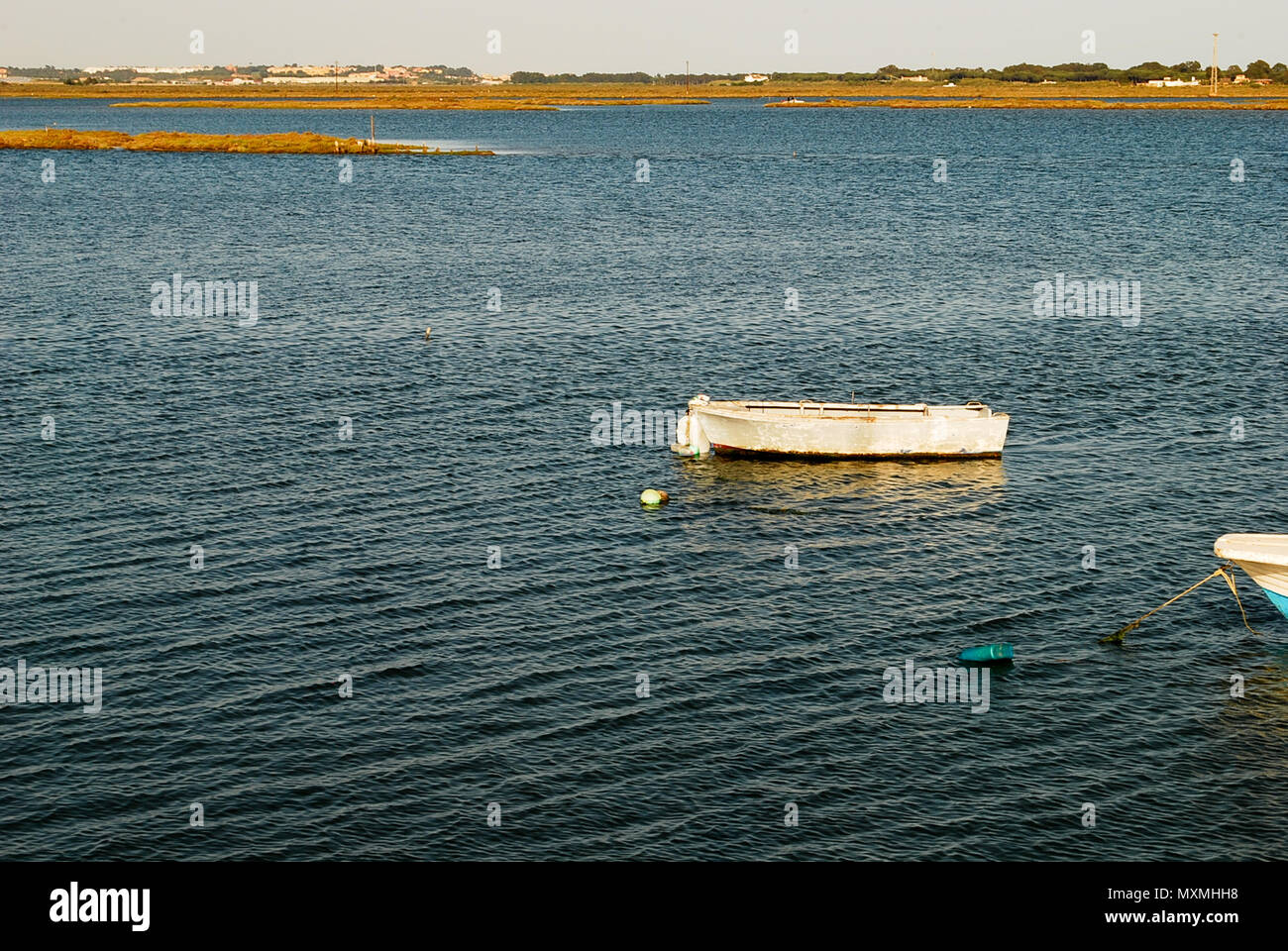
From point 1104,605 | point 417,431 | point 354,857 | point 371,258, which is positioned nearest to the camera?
point 354,857

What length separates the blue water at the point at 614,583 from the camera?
39.2 metres

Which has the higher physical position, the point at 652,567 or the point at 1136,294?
the point at 1136,294

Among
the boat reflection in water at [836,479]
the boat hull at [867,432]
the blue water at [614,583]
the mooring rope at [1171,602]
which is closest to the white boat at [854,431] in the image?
the boat hull at [867,432]

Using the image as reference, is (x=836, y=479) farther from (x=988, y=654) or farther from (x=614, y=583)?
(x=988, y=654)

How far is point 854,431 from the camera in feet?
225

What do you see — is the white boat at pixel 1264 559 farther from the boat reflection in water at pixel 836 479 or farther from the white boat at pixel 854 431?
the white boat at pixel 854 431

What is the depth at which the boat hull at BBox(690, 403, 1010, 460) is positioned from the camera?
6862 cm

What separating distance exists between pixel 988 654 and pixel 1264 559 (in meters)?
10.5

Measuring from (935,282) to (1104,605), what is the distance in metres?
72.0

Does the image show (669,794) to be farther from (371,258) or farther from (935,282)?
(371,258)

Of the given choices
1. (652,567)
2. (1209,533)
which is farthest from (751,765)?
(1209,533)

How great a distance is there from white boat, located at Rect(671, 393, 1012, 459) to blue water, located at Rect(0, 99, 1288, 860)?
115 cm

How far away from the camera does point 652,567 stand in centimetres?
5622

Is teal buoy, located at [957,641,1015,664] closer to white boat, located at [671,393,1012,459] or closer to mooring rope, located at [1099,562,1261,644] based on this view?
mooring rope, located at [1099,562,1261,644]
